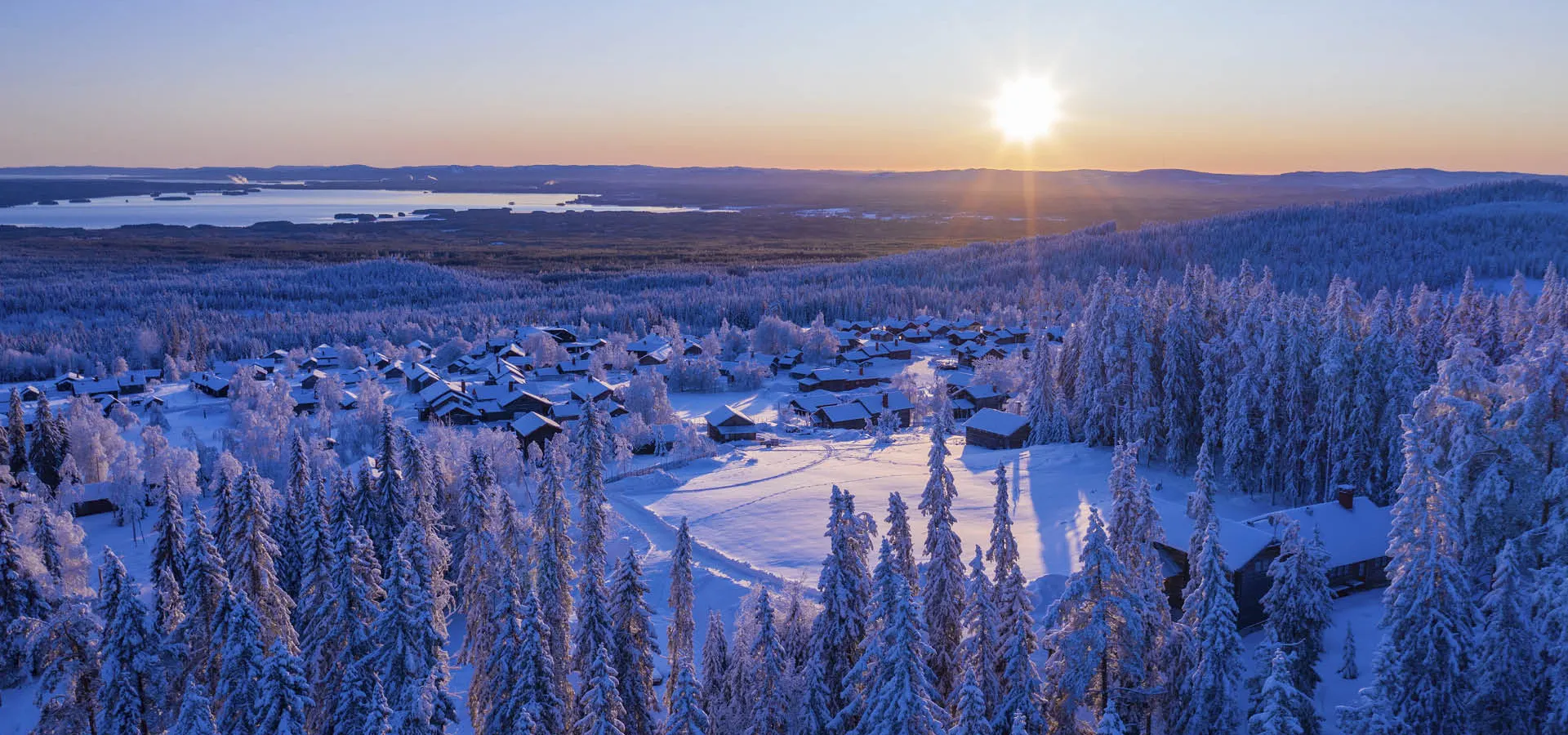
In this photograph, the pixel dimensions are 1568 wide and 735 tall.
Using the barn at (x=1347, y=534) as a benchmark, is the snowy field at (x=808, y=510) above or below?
below

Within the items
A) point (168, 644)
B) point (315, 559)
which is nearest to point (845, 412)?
point (315, 559)

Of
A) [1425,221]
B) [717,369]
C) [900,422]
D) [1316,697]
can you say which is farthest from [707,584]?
[1425,221]

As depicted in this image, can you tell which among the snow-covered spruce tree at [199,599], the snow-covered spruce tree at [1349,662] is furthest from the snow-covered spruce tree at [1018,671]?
the snow-covered spruce tree at [199,599]

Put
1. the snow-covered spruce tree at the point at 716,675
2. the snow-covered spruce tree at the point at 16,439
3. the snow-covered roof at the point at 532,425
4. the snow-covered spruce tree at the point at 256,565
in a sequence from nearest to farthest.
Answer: the snow-covered spruce tree at the point at 716,675, the snow-covered spruce tree at the point at 256,565, the snow-covered spruce tree at the point at 16,439, the snow-covered roof at the point at 532,425

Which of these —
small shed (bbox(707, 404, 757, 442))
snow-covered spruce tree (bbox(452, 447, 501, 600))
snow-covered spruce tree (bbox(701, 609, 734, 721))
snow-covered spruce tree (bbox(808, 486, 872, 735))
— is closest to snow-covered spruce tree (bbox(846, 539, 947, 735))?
snow-covered spruce tree (bbox(808, 486, 872, 735))

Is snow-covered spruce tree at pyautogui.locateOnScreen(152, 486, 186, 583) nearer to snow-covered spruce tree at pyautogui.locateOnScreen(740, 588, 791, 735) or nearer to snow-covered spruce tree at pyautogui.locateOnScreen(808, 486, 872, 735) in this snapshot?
snow-covered spruce tree at pyautogui.locateOnScreen(808, 486, 872, 735)

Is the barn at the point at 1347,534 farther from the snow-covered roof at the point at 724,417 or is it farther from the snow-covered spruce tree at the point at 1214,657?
the snow-covered roof at the point at 724,417
